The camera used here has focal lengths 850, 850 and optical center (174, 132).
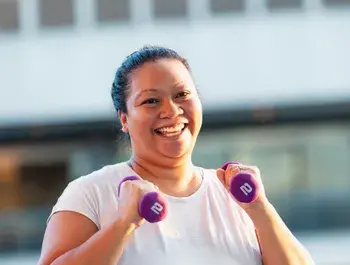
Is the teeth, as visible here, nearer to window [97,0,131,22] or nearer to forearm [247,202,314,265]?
forearm [247,202,314,265]

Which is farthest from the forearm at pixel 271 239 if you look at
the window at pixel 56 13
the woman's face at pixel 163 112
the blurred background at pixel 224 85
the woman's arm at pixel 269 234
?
the window at pixel 56 13

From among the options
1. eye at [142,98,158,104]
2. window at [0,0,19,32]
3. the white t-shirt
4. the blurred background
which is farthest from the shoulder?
window at [0,0,19,32]

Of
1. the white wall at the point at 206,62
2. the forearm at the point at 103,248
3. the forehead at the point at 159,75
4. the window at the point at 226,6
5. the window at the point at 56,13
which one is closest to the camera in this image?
the forearm at the point at 103,248

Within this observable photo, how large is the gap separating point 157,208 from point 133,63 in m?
0.23

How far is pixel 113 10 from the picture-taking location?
8.37m

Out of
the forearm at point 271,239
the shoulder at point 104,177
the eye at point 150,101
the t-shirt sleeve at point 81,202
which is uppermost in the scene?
the eye at point 150,101

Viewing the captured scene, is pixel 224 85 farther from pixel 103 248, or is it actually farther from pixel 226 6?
pixel 103 248

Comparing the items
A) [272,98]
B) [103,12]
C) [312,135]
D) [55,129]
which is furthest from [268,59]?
[55,129]

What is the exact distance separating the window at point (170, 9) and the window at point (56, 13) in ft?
2.77

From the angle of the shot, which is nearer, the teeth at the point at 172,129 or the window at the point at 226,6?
the teeth at the point at 172,129

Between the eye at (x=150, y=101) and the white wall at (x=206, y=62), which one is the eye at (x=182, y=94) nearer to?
the eye at (x=150, y=101)

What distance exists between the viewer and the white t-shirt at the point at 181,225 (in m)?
1.09

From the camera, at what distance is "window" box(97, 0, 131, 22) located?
8328 millimetres

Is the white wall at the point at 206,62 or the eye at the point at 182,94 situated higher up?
the eye at the point at 182,94
